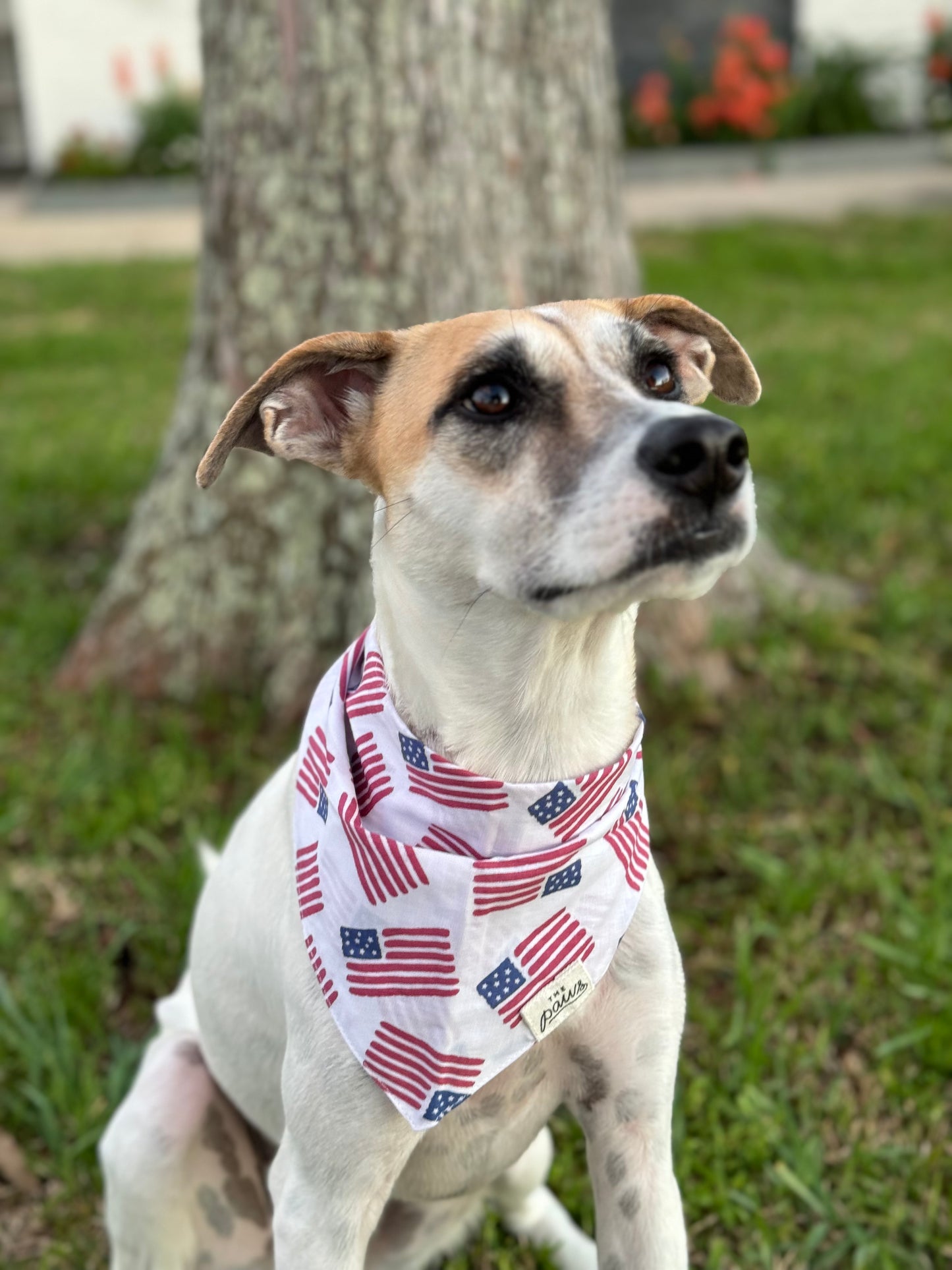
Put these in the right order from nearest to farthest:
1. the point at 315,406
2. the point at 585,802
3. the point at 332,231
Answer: the point at 585,802
the point at 315,406
the point at 332,231

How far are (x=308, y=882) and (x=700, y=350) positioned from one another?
1.25 m

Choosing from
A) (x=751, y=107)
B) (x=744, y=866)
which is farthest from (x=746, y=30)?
(x=744, y=866)

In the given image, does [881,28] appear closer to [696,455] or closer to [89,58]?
[89,58]

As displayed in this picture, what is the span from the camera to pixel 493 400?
204 cm

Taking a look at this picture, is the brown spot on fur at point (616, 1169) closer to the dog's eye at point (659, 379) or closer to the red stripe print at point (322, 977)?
the red stripe print at point (322, 977)

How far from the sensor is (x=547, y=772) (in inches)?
83.8

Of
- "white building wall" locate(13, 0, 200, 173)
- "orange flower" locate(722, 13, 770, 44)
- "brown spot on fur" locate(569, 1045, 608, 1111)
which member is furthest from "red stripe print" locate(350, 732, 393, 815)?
"white building wall" locate(13, 0, 200, 173)

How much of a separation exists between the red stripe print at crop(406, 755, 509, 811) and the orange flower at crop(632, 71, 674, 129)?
50.6 ft

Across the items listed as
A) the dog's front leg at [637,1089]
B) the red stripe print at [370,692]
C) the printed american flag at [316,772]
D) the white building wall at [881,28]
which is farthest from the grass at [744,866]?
the white building wall at [881,28]

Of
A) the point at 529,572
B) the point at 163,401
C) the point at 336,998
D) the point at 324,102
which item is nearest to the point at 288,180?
the point at 324,102

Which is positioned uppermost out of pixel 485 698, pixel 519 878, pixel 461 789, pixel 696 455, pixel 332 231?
pixel 696 455

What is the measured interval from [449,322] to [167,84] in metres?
16.8

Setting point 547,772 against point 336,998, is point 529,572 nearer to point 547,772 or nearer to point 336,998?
point 547,772

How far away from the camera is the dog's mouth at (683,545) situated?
178 centimetres
